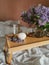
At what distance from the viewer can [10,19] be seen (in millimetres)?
2871

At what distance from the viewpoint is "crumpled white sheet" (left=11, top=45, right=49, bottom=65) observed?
180 cm

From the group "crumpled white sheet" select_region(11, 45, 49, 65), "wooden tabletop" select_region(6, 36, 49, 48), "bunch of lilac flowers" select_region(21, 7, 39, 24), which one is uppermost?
"bunch of lilac flowers" select_region(21, 7, 39, 24)

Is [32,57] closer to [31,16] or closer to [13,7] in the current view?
[31,16]

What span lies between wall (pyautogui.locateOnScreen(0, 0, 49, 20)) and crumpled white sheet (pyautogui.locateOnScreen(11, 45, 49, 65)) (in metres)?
1.04

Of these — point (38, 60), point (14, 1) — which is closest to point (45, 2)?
point (14, 1)

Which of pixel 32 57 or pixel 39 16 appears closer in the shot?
pixel 39 16

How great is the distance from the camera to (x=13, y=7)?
112 inches

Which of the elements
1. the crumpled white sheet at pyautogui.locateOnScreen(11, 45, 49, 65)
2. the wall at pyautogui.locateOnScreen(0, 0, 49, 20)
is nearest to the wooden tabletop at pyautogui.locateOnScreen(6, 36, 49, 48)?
the crumpled white sheet at pyautogui.locateOnScreen(11, 45, 49, 65)

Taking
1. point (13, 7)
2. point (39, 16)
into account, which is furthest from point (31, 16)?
point (13, 7)

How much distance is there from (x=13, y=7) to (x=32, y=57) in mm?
1272

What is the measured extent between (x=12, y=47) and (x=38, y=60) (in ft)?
1.20

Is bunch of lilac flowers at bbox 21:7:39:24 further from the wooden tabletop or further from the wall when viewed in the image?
the wall

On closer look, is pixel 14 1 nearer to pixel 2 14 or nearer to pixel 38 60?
pixel 2 14

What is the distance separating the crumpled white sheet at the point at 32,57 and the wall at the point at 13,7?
1041mm
